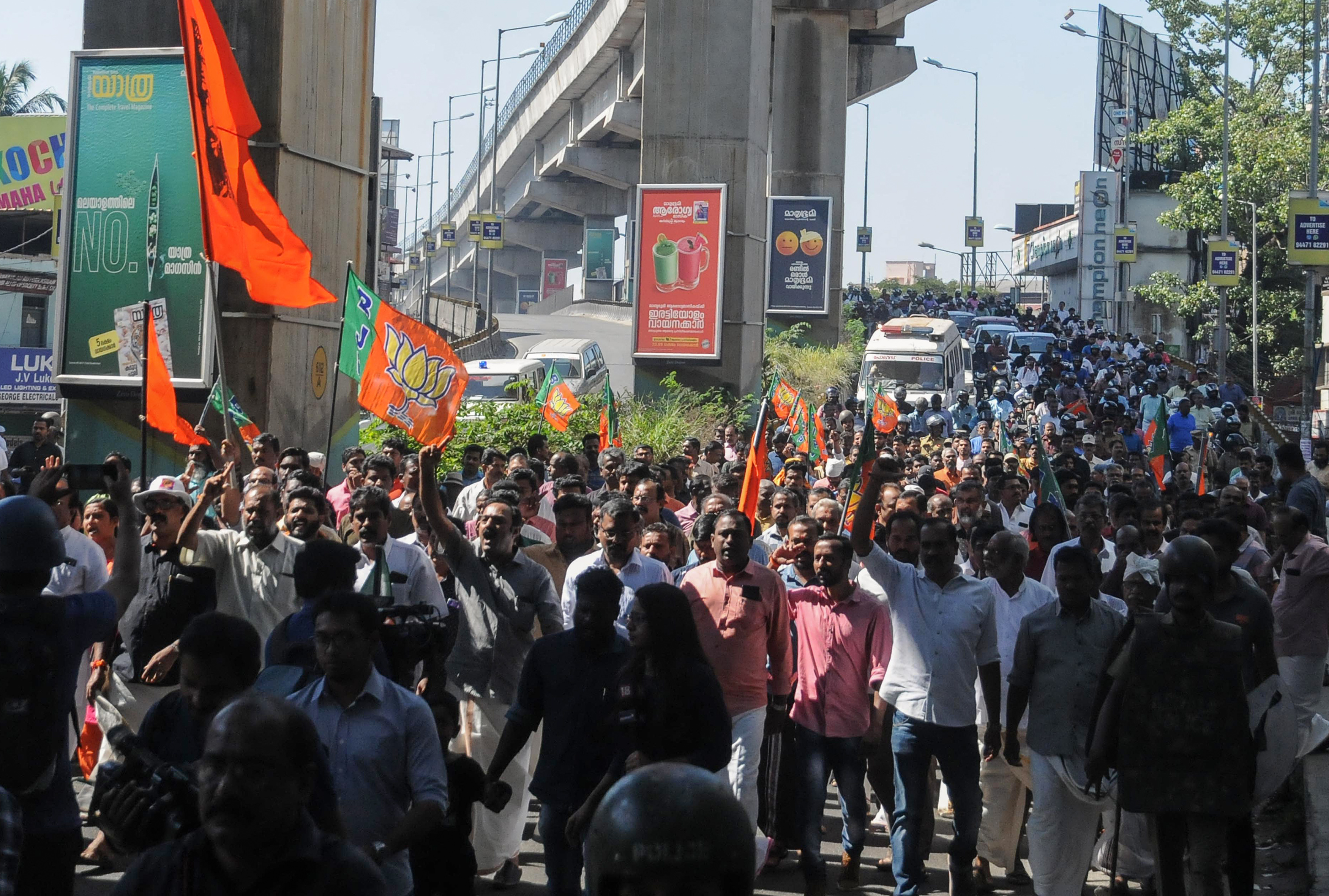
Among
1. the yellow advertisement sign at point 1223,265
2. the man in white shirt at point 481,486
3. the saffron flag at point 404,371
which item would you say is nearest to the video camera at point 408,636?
the saffron flag at point 404,371

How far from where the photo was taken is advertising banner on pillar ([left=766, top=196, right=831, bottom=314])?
37.9 m

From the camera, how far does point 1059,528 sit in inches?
368

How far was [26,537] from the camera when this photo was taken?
420 centimetres

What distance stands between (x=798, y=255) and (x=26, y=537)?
3484 centimetres

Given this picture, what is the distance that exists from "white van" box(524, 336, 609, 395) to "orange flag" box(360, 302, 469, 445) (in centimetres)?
1733

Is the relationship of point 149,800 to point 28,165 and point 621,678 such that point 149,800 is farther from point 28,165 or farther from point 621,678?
point 28,165

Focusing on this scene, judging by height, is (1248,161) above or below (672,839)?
above

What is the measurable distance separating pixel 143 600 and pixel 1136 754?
3853 millimetres

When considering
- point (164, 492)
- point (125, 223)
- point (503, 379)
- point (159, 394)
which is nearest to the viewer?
point (164, 492)

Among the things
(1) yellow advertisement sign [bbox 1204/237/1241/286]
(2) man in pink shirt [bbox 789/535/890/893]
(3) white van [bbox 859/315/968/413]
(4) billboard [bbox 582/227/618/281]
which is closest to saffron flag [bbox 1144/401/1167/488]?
(2) man in pink shirt [bbox 789/535/890/893]

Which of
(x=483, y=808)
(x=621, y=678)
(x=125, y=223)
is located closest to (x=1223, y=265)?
(x=125, y=223)

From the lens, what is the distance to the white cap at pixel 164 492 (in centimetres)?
668

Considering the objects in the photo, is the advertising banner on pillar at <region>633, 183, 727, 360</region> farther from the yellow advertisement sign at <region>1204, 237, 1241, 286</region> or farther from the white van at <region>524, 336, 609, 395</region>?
the yellow advertisement sign at <region>1204, 237, 1241, 286</region>

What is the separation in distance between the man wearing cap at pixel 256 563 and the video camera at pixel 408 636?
1.77 meters
